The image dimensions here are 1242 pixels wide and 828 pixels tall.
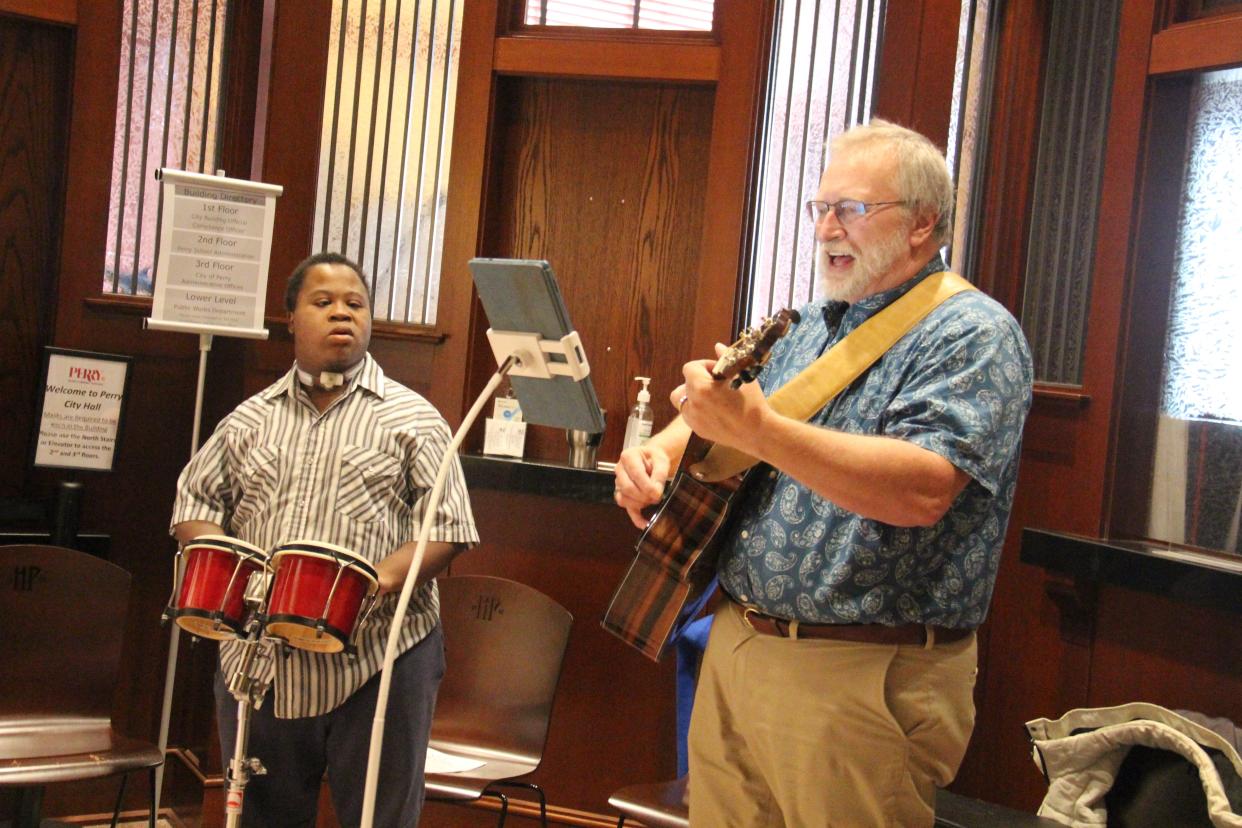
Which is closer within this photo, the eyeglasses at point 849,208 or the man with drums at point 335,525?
the eyeglasses at point 849,208

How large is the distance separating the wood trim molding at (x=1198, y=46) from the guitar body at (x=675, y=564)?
1.81 m

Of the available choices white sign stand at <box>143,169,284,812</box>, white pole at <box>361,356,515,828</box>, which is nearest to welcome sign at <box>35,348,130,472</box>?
white sign stand at <box>143,169,284,812</box>

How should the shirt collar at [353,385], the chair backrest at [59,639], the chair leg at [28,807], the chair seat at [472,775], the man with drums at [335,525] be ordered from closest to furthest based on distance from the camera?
the man with drums at [335,525] → the shirt collar at [353,385] → the chair seat at [472,775] → the chair leg at [28,807] → the chair backrest at [59,639]

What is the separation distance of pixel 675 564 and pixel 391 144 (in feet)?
7.68

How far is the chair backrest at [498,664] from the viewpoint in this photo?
3430 millimetres

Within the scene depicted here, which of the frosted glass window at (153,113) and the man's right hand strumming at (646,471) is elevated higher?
the frosted glass window at (153,113)

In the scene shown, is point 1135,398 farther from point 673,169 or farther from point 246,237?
point 246,237

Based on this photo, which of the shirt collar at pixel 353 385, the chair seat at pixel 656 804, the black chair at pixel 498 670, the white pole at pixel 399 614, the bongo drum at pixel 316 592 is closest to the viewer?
the white pole at pixel 399 614

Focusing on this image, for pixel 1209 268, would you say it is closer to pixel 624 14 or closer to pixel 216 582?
pixel 624 14

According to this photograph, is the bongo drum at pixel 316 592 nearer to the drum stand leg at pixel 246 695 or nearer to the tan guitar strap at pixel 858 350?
the drum stand leg at pixel 246 695

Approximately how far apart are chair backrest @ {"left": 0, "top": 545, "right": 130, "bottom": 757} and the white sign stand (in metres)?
0.19

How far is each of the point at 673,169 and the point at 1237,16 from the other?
1.65m

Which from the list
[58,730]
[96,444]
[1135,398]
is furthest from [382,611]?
[1135,398]

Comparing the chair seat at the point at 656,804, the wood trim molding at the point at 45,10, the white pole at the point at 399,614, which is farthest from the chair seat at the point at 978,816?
the wood trim molding at the point at 45,10
